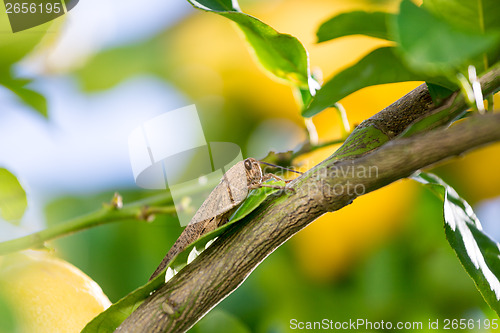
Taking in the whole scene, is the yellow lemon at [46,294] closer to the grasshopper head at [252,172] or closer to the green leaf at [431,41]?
the grasshopper head at [252,172]

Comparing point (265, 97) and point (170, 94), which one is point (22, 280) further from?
point (265, 97)

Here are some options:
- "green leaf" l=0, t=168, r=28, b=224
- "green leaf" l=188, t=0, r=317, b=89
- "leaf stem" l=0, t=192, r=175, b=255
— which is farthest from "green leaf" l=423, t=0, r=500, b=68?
"green leaf" l=0, t=168, r=28, b=224

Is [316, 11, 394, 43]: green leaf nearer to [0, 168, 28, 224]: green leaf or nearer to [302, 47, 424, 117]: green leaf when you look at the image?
[302, 47, 424, 117]: green leaf

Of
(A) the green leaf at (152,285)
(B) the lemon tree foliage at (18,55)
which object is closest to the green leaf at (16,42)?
(B) the lemon tree foliage at (18,55)

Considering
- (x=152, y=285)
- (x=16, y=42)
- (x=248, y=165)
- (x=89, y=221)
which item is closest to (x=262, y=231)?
(x=152, y=285)

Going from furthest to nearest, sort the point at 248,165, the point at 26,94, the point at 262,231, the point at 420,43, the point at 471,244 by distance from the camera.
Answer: the point at 26,94 → the point at 248,165 → the point at 471,244 → the point at 262,231 → the point at 420,43

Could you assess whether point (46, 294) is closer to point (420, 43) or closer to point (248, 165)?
point (248, 165)
